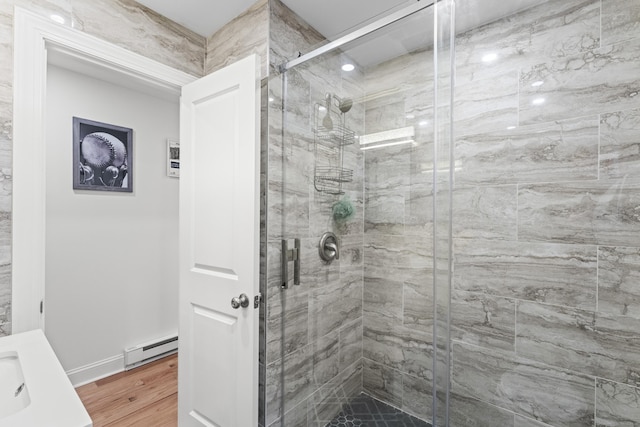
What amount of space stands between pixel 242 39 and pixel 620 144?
1.84 metres

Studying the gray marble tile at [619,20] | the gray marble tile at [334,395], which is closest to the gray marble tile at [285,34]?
the gray marble tile at [619,20]

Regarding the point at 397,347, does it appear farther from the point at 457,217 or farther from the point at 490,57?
the point at 490,57

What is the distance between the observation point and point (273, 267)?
61.5 inches

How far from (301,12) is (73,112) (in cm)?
178

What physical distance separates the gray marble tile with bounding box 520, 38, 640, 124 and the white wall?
2.62m

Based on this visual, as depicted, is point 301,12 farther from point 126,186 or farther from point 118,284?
point 118,284

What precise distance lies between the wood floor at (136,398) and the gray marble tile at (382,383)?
4.06 ft

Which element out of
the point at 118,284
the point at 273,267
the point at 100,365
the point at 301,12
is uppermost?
the point at 301,12

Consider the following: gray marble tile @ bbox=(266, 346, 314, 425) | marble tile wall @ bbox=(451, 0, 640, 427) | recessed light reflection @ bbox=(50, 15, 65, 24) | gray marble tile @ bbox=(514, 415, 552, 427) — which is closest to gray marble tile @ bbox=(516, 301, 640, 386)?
marble tile wall @ bbox=(451, 0, 640, 427)

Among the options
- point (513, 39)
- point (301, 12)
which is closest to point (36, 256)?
point (301, 12)

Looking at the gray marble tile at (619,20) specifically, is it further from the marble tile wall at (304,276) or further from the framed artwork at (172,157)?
the framed artwork at (172,157)

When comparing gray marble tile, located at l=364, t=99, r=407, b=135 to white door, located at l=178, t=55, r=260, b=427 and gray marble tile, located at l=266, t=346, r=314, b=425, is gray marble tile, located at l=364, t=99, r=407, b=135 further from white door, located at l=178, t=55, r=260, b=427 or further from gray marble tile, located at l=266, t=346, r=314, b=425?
gray marble tile, located at l=266, t=346, r=314, b=425

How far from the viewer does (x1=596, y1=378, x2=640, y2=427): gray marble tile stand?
127 cm

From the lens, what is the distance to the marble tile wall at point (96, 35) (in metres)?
1.22
